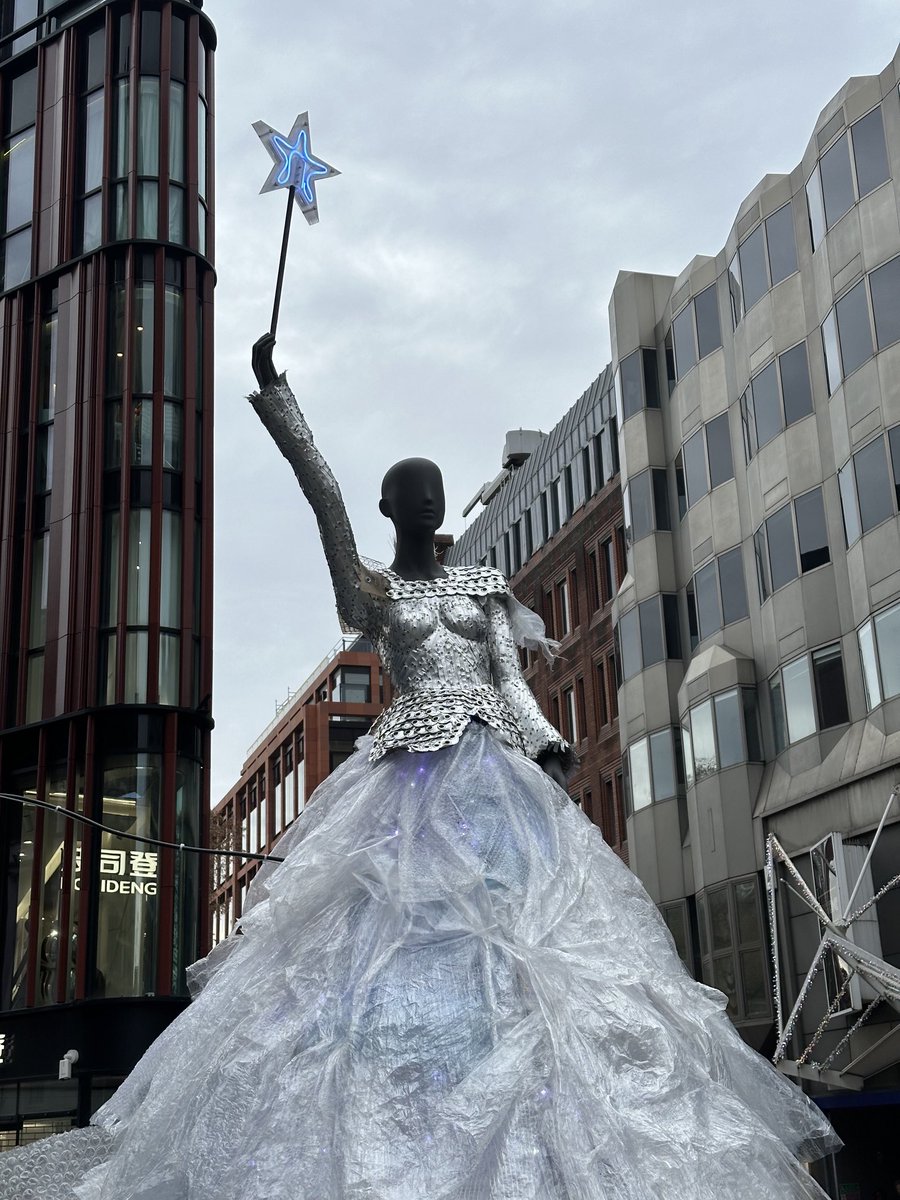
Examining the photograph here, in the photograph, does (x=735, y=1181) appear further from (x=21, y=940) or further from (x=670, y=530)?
(x=670, y=530)

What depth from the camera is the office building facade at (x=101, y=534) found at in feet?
102

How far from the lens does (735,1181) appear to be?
12.9 feet

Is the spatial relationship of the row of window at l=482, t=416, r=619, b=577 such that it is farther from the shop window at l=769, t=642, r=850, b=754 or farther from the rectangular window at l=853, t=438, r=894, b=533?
the rectangular window at l=853, t=438, r=894, b=533

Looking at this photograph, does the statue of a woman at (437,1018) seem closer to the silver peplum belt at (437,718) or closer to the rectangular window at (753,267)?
the silver peplum belt at (437,718)

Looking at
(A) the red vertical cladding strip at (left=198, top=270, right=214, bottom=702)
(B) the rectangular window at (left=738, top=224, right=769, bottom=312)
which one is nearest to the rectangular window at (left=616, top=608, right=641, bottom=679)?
(B) the rectangular window at (left=738, top=224, right=769, bottom=312)

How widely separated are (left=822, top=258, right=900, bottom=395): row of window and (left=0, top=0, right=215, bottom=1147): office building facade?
48.2ft

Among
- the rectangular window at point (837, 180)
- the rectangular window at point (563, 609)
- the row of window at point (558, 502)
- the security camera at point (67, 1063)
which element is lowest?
the security camera at point (67, 1063)

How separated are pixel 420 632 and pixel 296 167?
1864mm

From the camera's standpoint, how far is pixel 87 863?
31.2 meters

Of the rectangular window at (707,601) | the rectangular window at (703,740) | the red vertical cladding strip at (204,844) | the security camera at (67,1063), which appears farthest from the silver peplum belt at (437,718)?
the red vertical cladding strip at (204,844)

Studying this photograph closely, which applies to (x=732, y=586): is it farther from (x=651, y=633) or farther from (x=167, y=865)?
(x=167, y=865)

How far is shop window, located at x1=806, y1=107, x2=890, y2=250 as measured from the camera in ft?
86.7

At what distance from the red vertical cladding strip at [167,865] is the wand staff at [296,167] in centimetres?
2662

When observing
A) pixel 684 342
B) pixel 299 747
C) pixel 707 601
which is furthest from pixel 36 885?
pixel 299 747
